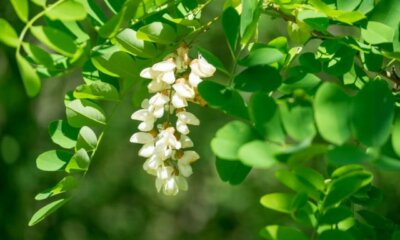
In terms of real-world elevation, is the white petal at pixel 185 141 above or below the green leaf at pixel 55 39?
below

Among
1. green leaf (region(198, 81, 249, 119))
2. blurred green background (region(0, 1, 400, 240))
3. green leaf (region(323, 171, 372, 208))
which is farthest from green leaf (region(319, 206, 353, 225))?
blurred green background (region(0, 1, 400, 240))

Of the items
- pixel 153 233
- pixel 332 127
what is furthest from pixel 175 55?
pixel 153 233

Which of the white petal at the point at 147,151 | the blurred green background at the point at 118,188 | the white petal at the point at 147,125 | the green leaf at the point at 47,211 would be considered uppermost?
the white petal at the point at 147,125

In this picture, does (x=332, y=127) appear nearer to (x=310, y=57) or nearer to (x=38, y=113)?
(x=310, y=57)

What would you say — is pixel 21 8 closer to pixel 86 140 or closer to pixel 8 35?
pixel 8 35

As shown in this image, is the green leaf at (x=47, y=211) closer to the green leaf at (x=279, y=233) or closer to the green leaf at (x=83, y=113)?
the green leaf at (x=83, y=113)

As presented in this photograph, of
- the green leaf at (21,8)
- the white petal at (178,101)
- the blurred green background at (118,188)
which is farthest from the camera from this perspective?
the blurred green background at (118,188)

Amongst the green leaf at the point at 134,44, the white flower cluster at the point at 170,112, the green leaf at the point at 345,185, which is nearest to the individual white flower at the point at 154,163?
the white flower cluster at the point at 170,112
